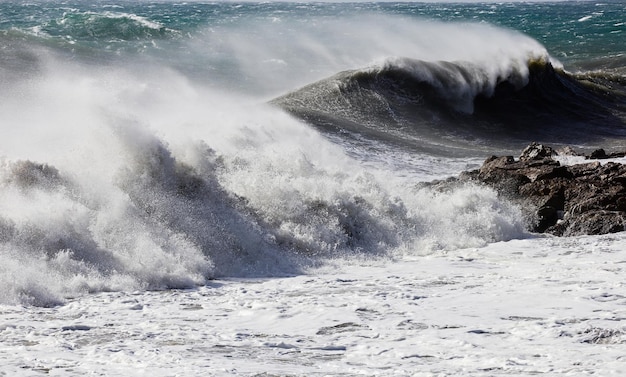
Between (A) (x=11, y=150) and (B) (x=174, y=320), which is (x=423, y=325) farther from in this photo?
(A) (x=11, y=150)

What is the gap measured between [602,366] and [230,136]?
25.6ft

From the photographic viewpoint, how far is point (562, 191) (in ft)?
38.7

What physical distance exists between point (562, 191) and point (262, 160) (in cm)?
416

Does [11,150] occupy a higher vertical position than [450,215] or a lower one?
higher

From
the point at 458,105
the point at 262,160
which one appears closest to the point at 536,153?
the point at 262,160

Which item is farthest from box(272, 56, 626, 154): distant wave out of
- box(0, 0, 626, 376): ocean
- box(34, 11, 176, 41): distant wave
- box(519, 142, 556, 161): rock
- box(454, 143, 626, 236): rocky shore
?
box(34, 11, 176, 41): distant wave

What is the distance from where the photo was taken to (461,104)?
22625 mm

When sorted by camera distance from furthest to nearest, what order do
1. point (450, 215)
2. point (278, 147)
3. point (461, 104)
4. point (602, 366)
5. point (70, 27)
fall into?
point (70, 27) < point (461, 104) < point (278, 147) < point (450, 215) < point (602, 366)

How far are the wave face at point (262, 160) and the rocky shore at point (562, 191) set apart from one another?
418 millimetres

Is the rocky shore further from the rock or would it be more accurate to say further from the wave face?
the wave face

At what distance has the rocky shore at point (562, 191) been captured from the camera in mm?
10922

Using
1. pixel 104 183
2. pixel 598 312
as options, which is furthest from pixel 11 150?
pixel 598 312

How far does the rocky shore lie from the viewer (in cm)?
1092

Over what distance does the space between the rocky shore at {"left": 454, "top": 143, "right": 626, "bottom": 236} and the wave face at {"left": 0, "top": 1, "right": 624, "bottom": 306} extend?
42 cm
